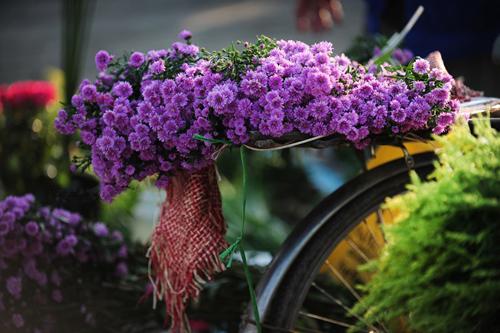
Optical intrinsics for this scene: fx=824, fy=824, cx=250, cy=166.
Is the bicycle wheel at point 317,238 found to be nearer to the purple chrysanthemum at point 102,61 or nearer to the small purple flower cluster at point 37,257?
the purple chrysanthemum at point 102,61

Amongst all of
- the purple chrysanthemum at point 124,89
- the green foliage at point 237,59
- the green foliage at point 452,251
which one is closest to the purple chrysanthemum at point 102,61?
the purple chrysanthemum at point 124,89

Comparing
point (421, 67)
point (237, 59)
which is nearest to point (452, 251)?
point (421, 67)

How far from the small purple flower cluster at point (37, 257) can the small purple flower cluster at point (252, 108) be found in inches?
27.4

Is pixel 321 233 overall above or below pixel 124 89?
below

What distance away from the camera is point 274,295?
1.96 m

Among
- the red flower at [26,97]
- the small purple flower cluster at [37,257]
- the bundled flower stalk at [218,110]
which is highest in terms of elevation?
the red flower at [26,97]

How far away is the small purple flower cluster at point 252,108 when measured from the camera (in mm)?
1773

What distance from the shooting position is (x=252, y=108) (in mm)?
1788

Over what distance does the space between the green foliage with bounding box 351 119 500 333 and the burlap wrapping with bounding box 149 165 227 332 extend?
1.88 feet

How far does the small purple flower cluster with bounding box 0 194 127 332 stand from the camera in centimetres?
255

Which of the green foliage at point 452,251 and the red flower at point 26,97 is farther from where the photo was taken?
the red flower at point 26,97

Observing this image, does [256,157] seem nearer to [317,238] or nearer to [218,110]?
[317,238]

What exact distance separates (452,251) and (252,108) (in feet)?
1.83

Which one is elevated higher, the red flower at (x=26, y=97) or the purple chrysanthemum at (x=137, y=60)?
the red flower at (x=26, y=97)
